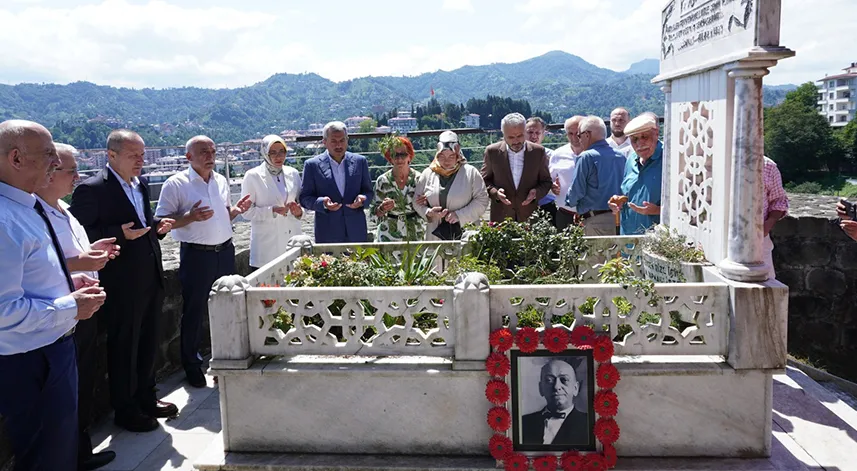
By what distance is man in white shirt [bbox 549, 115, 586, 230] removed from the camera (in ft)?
21.3

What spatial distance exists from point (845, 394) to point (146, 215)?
5.11 meters

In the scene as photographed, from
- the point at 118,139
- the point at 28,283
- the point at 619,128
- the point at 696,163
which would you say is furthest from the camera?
A: the point at 619,128

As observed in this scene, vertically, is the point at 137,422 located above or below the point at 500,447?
below

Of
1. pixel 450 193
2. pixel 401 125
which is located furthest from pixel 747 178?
pixel 401 125

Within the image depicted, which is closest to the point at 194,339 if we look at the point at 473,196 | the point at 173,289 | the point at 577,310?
the point at 173,289

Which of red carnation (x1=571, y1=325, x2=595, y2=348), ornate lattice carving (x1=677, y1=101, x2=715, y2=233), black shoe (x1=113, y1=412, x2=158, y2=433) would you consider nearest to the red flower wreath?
red carnation (x1=571, y1=325, x2=595, y2=348)

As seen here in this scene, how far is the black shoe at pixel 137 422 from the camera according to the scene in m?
4.12

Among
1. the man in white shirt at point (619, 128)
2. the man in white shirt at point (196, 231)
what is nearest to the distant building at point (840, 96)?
the man in white shirt at point (619, 128)

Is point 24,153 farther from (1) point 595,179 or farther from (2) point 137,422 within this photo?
(1) point 595,179

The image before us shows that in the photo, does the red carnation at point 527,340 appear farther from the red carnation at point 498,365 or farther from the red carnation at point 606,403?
the red carnation at point 606,403

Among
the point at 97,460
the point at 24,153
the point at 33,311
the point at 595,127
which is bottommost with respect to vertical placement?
the point at 97,460

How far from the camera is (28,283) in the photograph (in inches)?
109

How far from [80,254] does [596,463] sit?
2.90 m

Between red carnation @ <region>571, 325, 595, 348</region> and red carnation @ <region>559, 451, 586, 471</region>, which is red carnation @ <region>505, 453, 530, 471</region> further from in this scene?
red carnation @ <region>571, 325, 595, 348</region>
